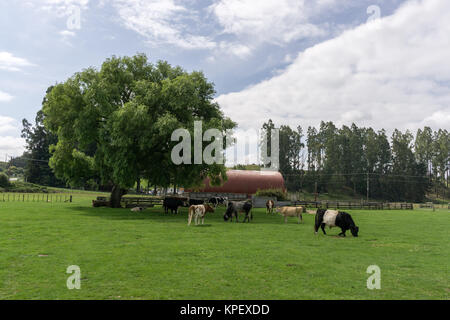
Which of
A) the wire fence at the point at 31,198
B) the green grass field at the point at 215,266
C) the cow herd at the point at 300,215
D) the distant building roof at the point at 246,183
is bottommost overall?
the wire fence at the point at 31,198

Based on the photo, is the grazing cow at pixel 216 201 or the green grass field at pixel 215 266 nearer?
the green grass field at pixel 215 266

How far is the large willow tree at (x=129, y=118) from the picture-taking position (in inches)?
1019

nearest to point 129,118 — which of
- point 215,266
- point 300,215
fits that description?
point 300,215

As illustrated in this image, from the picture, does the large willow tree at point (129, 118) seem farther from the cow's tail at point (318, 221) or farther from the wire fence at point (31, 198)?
the cow's tail at point (318, 221)

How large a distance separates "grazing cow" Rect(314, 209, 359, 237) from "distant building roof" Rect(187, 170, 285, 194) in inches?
1350

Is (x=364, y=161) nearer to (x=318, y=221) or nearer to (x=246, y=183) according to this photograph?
(x=246, y=183)

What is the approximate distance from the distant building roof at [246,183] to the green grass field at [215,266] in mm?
36759

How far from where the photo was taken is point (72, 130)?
96.5 feet

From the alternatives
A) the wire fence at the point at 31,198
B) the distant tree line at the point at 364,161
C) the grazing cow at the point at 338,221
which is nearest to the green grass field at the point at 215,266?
the grazing cow at the point at 338,221

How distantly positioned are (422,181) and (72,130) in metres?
98.6

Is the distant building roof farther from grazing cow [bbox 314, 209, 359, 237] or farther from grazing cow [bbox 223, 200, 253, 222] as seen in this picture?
grazing cow [bbox 314, 209, 359, 237]
